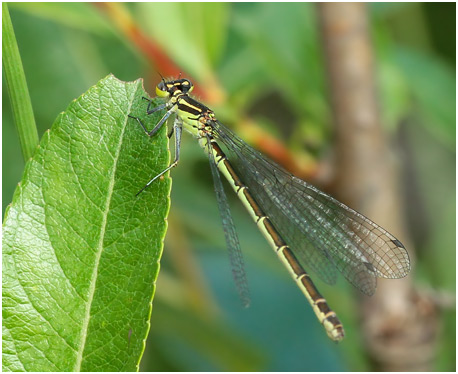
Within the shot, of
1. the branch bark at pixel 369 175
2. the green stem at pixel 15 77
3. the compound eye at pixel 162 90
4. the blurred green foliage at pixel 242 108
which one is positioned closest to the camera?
the green stem at pixel 15 77

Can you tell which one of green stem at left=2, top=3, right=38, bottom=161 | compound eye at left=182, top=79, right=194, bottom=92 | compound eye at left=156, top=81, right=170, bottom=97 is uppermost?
compound eye at left=182, top=79, right=194, bottom=92

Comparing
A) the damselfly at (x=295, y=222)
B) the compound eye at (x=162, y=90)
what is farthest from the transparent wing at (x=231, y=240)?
the compound eye at (x=162, y=90)

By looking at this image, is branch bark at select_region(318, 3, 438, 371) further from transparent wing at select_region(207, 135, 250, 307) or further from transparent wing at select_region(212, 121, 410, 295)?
transparent wing at select_region(207, 135, 250, 307)

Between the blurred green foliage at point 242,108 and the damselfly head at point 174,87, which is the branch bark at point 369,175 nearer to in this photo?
the blurred green foliage at point 242,108

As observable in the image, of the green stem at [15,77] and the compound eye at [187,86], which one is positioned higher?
the compound eye at [187,86]

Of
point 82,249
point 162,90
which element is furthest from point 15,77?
point 162,90

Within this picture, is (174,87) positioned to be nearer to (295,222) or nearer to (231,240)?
(231,240)

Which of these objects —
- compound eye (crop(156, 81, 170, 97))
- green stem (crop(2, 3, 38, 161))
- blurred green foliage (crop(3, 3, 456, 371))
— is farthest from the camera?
blurred green foliage (crop(3, 3, 456, 371))

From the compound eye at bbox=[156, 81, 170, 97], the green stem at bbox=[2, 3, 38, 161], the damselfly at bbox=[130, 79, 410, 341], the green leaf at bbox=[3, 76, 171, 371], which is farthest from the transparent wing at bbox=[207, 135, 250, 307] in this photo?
the green stem at bbox=[2, 3, 38, 161]
